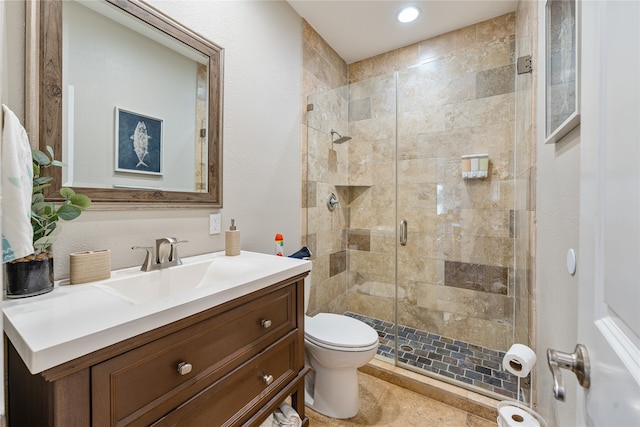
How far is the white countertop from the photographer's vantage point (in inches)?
21.5

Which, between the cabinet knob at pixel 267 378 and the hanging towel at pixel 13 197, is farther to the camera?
the cabinet knob at pixel 267 378

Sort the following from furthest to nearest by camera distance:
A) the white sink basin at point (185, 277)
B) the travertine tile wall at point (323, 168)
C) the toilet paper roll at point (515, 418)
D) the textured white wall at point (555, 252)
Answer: the travertine tile wall at point (323, 168), the toilet paper roll at point (515, 418), the white sink basin at point (185, 277), the textured white wall at point (555, 252)

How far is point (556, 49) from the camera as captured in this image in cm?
100

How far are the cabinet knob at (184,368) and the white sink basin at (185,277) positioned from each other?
215 mm

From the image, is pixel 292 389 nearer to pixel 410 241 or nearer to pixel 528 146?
pixel 410 241

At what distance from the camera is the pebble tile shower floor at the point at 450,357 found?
5.62 feet

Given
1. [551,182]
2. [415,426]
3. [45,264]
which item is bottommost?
[415,426]

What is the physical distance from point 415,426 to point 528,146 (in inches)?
64.9

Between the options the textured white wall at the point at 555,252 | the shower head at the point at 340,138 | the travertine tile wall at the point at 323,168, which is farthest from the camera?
the shower head at the point at 340,138

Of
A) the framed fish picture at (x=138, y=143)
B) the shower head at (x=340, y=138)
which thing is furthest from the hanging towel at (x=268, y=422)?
the shower head at (x=340, y=138)

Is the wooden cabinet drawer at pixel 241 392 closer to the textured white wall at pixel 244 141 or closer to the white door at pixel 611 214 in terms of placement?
the textured white wall at pixel 244 141

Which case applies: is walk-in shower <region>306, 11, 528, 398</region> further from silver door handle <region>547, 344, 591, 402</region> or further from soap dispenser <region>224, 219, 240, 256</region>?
silver door handle <region>547, 344, 591, 402</region>

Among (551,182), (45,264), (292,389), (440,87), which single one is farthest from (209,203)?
(440,87)

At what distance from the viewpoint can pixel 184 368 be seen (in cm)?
75
